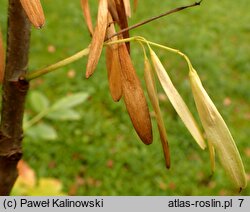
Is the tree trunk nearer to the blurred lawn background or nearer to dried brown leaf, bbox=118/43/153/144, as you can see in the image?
dried brown leaf, bbox=118/43/153/144

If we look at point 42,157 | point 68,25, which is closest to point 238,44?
point 68,25

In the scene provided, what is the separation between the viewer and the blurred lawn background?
2234mm

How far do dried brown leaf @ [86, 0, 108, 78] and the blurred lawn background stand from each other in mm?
1765

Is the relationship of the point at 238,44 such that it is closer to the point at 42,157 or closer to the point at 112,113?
the point at 112,113

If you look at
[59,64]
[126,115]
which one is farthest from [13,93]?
[126,115]

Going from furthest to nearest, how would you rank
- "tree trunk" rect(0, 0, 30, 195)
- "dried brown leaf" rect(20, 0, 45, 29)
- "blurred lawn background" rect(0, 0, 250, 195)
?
"blurred lawn background" rect(0, 0, 250, 195)
"tree trunk" rect(0, 0, 30, 195)
"dried brown leaf" rect(20, 0, 45, 29)

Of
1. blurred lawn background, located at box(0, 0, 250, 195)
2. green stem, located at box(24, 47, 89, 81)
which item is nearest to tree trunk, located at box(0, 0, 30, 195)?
green stem, located at box(24, 47, 89, 81)

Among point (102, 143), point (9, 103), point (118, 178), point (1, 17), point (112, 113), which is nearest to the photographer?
point (9, 103)

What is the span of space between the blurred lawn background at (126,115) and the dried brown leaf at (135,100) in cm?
173

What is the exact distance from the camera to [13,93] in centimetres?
58

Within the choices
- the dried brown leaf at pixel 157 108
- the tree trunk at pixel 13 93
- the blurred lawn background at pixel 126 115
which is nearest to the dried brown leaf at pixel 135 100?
the dried brown leaf at pixel 157 108

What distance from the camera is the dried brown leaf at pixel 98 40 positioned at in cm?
41

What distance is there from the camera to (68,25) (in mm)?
3381
